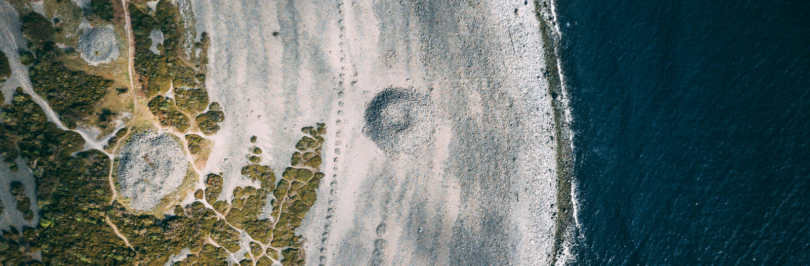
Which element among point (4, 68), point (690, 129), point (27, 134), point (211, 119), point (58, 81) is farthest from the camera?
point (690, 129)

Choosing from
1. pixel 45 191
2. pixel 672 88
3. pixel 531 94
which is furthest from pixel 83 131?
pixel 672 88

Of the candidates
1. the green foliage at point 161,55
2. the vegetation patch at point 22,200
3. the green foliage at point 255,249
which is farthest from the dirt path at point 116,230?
the green foliage at point 161,55

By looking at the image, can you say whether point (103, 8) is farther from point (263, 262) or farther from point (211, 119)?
point (263, 262)

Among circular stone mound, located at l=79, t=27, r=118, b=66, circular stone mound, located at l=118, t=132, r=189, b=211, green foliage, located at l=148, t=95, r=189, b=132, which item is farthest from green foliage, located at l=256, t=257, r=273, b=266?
circular stone mound, located at l=79, t=27, r=118, b=66

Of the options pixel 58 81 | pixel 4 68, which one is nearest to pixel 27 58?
pixel 4 68

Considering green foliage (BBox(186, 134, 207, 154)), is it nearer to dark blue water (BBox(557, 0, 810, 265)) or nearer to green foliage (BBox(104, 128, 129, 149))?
green foliage (BBox(104, 128, 129, 149))

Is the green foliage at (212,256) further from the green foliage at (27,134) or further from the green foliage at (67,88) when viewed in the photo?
the green foliage at (67,88)

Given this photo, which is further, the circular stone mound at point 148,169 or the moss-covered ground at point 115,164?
the circular stone mound at point 148,169
